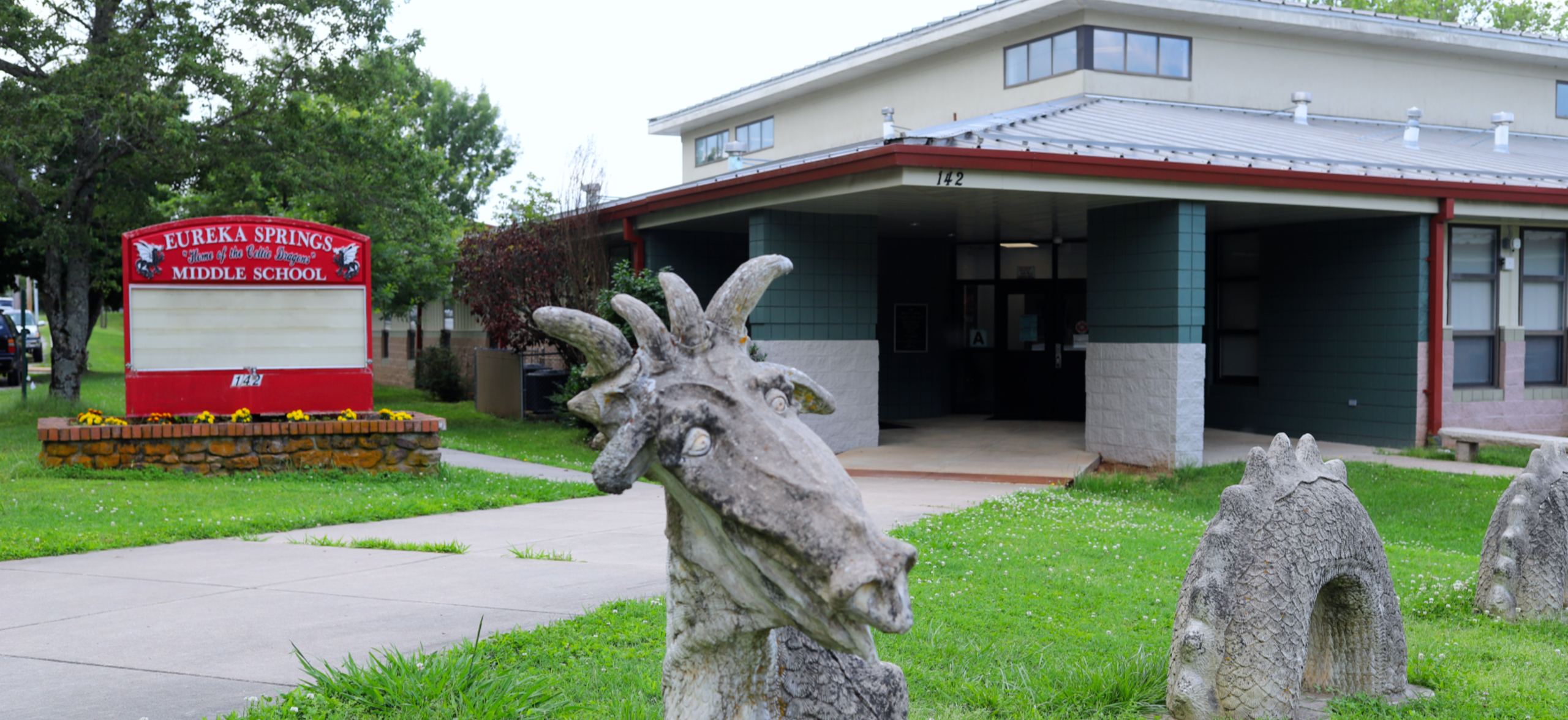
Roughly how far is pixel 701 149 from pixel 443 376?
30.0ft

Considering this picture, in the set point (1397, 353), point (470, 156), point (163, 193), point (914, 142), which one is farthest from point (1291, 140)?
point (470, 156)

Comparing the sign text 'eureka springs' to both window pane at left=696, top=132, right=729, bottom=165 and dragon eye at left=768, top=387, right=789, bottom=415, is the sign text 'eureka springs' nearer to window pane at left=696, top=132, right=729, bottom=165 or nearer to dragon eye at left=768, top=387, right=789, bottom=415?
dragon eye at left=768, top=387, right=789, bottom=415

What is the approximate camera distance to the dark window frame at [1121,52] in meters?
17.9

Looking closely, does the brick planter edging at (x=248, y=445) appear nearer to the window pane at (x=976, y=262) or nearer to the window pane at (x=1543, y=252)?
the window pane at (x=976, y=262)

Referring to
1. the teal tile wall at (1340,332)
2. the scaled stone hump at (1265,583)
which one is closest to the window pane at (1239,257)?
the teal tile wall at (1340,332)

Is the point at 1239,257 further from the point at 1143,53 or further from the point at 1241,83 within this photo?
the point at 1241,83

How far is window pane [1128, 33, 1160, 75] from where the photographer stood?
1839 cm

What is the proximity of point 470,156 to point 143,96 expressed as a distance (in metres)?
31.6

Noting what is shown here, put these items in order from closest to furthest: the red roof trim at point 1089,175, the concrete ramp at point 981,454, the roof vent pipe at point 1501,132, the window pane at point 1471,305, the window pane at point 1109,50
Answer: the red roof trim at point 1089,175 → the concrete ramp at point 981,454 → the window pane at point 1471,305 → the window pane at point 1109,50 → the roof vent pipe at point 1501,132

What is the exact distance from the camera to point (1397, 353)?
48.1 feet

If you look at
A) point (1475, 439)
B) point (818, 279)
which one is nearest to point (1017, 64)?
point (818, 279)

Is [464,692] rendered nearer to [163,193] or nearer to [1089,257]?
[1089,257]

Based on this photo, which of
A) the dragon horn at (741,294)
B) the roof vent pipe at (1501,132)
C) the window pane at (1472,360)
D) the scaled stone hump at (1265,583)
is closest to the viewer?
the dragon horn at (741,294)

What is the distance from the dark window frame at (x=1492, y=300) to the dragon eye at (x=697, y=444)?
51.0 ft
